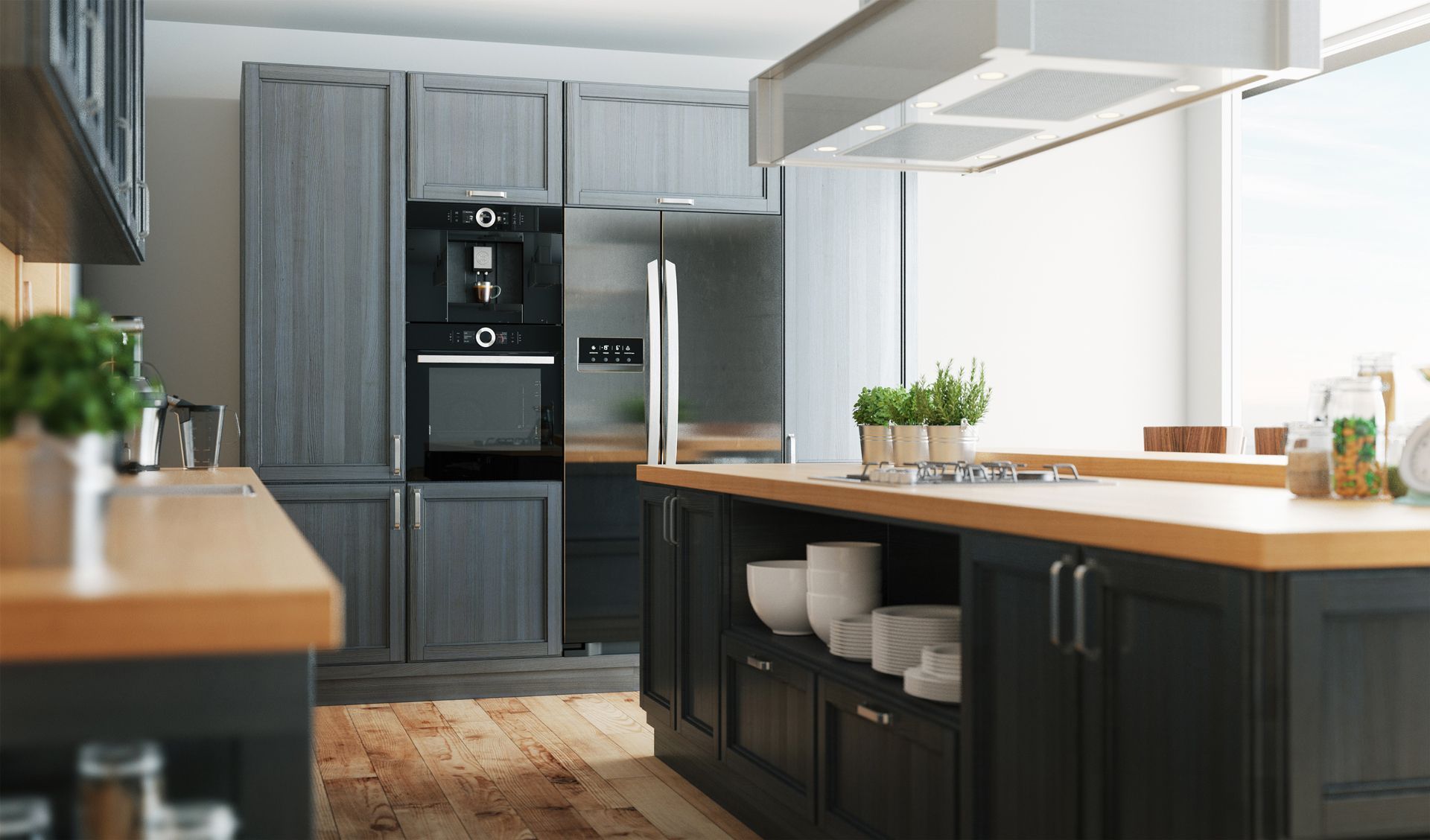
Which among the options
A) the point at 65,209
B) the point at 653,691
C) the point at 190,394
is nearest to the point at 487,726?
the point at 653,691

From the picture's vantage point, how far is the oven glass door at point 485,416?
15.4 ft

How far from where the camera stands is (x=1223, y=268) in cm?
625

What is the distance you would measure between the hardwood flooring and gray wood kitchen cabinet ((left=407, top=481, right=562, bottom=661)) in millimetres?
218

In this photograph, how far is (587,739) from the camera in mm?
4133

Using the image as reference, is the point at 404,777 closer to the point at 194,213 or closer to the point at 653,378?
the point at 653,378

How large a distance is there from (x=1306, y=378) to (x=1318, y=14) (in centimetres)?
374

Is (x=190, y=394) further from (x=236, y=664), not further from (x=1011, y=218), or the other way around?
(x=236, y=664)

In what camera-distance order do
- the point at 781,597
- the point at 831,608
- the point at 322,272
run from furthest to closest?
1. the point at 322,272
2. the point at 781,597
3. the point at 831,608

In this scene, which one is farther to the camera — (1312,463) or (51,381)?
(1312,463)

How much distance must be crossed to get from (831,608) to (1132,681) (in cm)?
118

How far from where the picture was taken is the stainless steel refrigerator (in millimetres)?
4848

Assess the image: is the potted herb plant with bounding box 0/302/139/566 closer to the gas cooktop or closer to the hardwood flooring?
the hardwood flooring

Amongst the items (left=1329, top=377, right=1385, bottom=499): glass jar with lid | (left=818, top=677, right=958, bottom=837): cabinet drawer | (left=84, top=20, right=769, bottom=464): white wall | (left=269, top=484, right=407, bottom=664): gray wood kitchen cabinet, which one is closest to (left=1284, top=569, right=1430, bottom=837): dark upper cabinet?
(left=1329, top=377, right=1385, bottom=499): glass jar with lid

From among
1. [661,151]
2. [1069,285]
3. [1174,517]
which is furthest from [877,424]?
[1069,285]
